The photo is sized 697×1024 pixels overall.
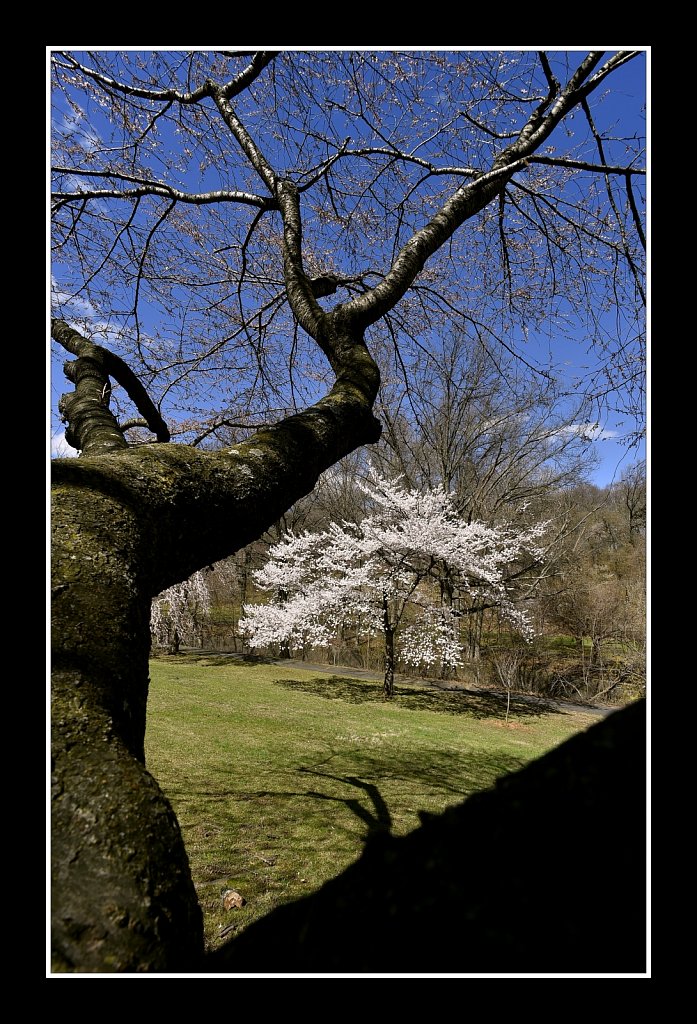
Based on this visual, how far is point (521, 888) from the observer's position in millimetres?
470

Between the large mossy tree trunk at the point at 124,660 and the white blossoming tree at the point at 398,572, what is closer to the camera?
the large mossy tree trunk at the point at 124,660

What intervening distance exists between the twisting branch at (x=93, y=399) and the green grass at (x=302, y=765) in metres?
1.64

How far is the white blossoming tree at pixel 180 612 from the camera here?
19547 millimetres

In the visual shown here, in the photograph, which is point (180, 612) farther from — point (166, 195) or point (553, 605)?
point (166, 195)

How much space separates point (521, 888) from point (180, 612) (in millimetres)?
21959

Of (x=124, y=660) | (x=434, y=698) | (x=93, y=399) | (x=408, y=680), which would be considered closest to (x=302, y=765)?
(x=93, y=399)

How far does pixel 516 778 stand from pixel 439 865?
13 cm

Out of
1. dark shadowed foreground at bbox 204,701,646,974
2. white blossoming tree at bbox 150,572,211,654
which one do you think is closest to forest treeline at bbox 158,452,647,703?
white blossoming tree at bbox 150,572,211,654

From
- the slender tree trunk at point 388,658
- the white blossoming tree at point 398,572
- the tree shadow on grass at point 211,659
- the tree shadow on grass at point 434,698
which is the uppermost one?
the white blossoming tree at point 398,572

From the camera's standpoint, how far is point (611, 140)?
3.27 m

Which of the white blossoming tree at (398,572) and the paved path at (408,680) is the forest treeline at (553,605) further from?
the white blossoming tree at (398,572)

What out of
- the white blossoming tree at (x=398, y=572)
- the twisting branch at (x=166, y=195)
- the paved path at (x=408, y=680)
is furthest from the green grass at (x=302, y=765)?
the twisting branch at (x=166, y=195)

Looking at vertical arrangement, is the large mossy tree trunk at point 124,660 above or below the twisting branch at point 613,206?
below
